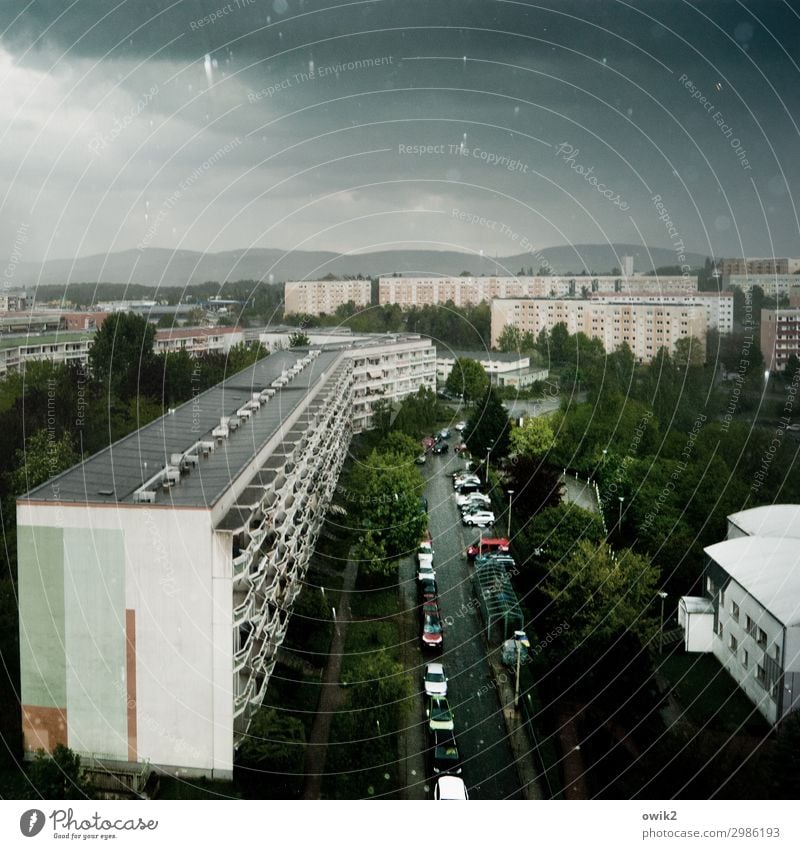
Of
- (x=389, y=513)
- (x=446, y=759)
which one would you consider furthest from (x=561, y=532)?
(x=446, y=759)

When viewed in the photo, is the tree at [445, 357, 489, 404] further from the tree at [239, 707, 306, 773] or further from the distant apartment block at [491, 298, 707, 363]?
the tree at [239, 707, 306, 773]

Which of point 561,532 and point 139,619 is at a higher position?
point 139,619

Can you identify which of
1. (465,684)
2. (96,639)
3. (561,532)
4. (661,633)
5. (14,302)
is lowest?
(465,684)

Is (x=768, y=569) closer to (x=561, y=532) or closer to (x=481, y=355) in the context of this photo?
(x=561, y=532)

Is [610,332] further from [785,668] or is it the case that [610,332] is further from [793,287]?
[785,668]

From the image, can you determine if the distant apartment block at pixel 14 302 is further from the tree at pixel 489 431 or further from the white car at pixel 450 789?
the white car at pixel 450 789

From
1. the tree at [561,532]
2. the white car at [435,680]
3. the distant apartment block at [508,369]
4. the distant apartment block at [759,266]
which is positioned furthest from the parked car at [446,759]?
the distant apartment block at [508,369]
